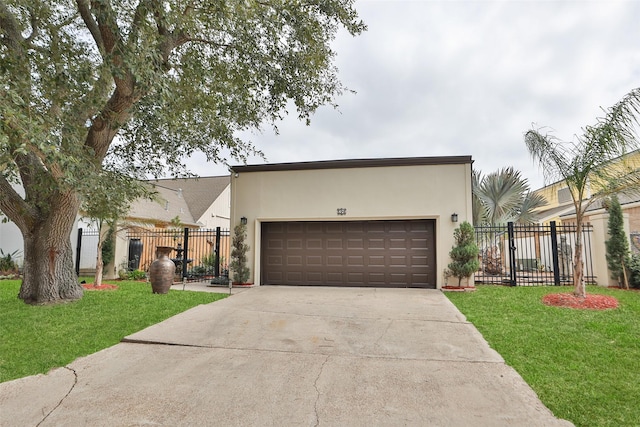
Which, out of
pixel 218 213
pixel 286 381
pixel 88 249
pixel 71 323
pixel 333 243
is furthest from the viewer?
pixel 218 213

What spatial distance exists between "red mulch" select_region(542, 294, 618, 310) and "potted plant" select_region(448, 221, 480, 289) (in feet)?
7.49

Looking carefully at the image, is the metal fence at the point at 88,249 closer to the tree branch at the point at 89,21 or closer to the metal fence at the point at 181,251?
the metal fence at the point at 181,251

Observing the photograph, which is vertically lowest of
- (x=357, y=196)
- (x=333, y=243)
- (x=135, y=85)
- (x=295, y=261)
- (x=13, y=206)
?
(x=295, y=261)

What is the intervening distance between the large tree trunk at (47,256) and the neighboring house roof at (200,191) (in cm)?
1401

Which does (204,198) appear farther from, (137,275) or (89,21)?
(89,21)

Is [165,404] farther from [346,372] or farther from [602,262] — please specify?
[602,262]

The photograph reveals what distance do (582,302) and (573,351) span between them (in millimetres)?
3171

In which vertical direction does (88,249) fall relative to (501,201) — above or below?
below

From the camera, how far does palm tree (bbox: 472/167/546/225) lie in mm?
13656

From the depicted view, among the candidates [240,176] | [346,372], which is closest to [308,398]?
[346,372]

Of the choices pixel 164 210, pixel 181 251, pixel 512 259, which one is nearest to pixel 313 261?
pixel 181 251

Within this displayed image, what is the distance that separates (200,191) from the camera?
23.8 m

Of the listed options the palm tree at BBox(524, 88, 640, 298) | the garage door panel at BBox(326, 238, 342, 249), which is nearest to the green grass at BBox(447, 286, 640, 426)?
the palm tree at BBox(524, 88, 640, 298)

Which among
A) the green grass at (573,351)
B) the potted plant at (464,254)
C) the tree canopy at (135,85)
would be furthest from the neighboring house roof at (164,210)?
the green grass at (573,351)
